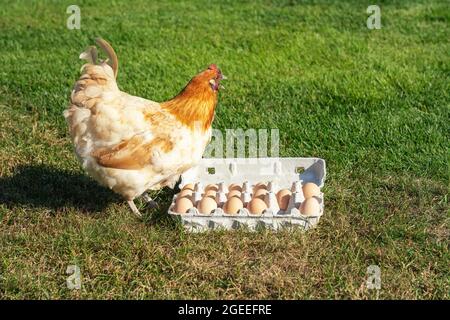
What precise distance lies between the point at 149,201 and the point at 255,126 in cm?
166

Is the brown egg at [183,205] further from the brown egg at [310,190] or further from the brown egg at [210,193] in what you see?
the brown egg at [310,190]

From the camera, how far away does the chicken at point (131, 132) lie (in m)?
4.67

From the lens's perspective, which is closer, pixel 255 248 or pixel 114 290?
pixel 114 290

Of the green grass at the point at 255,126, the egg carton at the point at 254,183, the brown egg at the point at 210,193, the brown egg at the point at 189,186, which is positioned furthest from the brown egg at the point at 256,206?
the brown egg at the point at 189,186

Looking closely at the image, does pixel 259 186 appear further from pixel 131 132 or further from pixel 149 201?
pixel 131 132

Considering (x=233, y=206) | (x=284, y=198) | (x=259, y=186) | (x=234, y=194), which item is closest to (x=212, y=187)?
(x=234, y=194)

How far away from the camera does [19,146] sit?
6176 mm

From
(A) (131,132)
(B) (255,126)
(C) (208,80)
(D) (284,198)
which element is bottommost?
(D) (284,198)

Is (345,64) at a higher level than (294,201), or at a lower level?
higher

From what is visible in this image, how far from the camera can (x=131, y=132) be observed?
4707mm

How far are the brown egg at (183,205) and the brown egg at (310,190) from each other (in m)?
0.80
